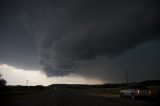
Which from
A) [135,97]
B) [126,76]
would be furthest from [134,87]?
[126,76]

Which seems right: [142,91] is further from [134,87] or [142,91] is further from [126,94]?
[126,94]

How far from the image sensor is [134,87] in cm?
2441

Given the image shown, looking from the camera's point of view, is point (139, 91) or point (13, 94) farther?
point (13, 94)

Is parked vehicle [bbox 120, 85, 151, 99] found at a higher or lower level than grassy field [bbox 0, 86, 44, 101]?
higher

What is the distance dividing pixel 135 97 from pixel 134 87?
1.49 m

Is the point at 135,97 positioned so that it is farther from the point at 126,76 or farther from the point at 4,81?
the point at 4,81

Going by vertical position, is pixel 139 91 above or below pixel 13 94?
above

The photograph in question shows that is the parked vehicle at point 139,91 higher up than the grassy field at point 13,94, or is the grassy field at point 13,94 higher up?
the parked vehicle at point 139,91

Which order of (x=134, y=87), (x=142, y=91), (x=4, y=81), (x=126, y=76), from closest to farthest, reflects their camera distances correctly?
(x=142, y=91)
(x=134, y=87)
(x=126, y=76)
(x=4, y=81)

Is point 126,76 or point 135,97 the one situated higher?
point 126,76

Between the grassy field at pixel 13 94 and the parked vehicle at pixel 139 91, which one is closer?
the parked vehicle at pixel 139 91

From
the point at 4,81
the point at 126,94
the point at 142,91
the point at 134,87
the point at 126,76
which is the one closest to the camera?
the point at 142,91

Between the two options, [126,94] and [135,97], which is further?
[126,94]

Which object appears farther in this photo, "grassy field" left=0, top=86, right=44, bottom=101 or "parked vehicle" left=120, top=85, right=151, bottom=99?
"grassy field" left=0, top=86, right=44, bottom=101
